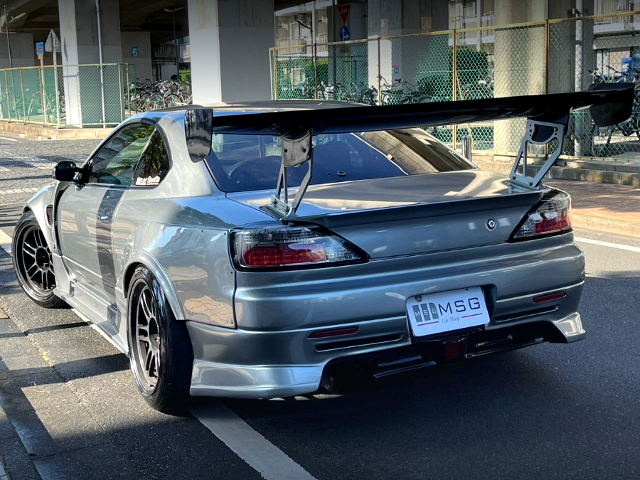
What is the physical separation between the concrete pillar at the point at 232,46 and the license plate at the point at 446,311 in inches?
741

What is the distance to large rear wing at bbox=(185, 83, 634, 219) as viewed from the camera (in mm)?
3617

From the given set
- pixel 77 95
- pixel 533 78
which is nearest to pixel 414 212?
pixel 533 78

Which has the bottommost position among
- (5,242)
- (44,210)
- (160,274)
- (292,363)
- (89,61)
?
(5,242)

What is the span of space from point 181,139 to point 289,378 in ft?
4.99

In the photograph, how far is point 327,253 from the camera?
379 centimetres

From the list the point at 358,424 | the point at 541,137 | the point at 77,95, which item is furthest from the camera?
the point at 77,95

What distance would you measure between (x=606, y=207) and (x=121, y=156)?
6725 mm

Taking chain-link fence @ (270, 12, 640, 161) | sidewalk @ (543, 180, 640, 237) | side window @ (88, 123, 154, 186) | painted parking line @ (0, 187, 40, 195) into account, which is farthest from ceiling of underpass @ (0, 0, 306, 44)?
side window @ (88, 123, 154, 186)

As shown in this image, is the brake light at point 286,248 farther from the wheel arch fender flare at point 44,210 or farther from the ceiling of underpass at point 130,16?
the ceiling of underpass at point 130,16

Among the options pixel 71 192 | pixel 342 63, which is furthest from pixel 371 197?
pixel 342 63

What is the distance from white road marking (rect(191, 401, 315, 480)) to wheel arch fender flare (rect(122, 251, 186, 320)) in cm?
57

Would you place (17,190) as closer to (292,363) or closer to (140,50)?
(292,363)

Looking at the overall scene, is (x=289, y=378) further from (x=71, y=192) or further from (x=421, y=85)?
(x=421, y=85)

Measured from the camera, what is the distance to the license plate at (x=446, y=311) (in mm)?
3883
